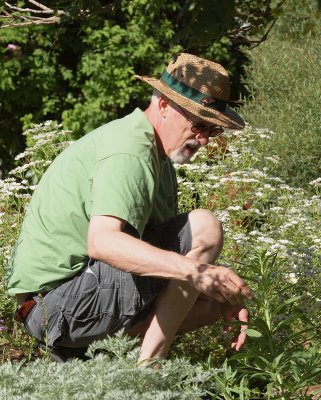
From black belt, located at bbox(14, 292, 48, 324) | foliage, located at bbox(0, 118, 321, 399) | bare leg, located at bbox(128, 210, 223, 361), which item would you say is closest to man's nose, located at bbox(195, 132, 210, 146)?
bare leg, located at bbox(128, 210, 223, 361)

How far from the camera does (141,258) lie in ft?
10.1

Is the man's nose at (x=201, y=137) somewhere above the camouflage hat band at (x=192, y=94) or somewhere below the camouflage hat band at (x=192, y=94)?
below

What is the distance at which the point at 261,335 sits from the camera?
10.8 feet

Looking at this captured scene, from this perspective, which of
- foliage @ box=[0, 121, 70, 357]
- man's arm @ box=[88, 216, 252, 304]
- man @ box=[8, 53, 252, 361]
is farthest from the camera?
foliage @ box=[0, 121, 70, 357]

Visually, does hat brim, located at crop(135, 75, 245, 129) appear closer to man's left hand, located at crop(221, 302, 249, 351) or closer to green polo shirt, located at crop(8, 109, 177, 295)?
green polo shirt, located at crop(8, 109, 177, 295)

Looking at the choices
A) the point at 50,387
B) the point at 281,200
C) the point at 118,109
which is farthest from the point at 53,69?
the point at 50,387

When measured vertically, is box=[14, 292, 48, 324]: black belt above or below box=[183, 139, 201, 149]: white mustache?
below

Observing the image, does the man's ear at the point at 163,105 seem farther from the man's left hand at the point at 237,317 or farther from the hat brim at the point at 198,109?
the man's left hand at the point at 237,317

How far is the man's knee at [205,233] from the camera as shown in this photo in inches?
135

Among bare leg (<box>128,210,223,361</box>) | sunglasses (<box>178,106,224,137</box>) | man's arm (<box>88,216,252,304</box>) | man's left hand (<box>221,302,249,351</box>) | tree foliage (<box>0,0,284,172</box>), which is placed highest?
sunglasses (<box>178,106,224,137</box>)

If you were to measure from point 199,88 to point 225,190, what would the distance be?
1.87 metres

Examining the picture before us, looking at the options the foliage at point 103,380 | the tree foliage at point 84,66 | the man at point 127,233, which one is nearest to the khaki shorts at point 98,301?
the man at point 127,233

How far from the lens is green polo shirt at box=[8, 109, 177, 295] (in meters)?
3.15

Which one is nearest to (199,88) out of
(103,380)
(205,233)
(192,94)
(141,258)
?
(192,94)
